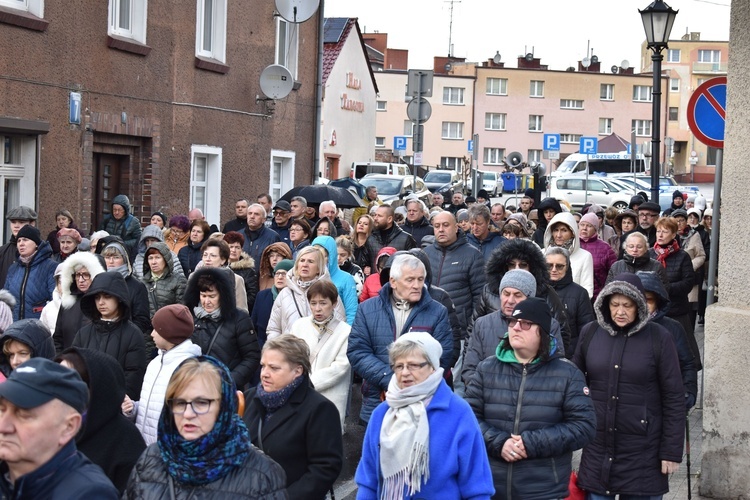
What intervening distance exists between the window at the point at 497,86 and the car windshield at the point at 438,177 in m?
29.2

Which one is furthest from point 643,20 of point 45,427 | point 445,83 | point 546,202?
point 445,83

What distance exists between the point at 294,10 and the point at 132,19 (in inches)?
161

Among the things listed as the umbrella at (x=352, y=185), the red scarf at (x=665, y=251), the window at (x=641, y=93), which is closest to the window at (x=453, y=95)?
the window at (x=641, y=93)

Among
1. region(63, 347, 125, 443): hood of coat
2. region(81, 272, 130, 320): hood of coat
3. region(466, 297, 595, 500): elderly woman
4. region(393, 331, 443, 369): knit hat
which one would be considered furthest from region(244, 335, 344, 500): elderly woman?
region(81, 272, 130, 320): hood of coat

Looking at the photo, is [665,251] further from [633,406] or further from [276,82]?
[276,82]

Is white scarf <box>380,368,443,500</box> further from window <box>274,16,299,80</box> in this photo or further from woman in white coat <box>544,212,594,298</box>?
window <box>274,16,299,80</box>

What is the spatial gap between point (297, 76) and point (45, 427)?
2063 centimetres

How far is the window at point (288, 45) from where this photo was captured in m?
23.1

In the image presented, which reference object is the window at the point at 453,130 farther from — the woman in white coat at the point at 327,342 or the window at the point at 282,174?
the woman in white coat at the point at 327,342

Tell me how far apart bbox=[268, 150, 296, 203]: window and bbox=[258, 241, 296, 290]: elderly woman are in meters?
12.2

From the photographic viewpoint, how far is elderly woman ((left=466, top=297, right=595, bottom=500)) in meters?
5.77

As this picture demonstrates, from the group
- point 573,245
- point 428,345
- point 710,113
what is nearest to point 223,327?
point 428,345

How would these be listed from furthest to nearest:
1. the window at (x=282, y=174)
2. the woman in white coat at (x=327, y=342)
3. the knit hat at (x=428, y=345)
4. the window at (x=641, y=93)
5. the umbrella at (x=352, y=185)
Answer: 1. the window at (x=641, y=93)
2. the umbrella at (x=352, y=185)
3. the window at (x=282, y=174)
4. the woman in white coat at (x=327, y=342)
5. the knit hat at (x=428, y=345)

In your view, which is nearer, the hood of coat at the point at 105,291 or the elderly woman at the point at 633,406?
the elderly woman at the point at 633,406
